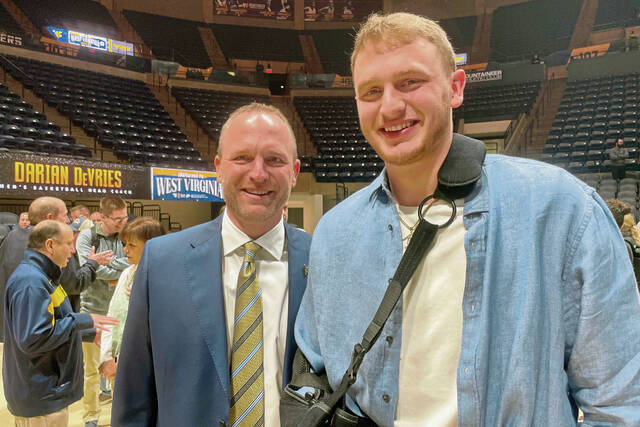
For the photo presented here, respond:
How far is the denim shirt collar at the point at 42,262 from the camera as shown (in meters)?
Answer: 2.66

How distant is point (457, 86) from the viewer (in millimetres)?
1121

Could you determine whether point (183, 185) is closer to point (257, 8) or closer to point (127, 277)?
point (127, 277)

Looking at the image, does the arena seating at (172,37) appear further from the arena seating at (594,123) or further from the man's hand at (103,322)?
the man's hand at (103,322)

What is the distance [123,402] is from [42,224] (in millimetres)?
1776

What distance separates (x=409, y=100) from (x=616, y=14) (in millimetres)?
21139

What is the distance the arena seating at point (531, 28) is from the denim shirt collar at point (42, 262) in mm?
19510

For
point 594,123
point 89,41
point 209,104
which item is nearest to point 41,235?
point 594,123

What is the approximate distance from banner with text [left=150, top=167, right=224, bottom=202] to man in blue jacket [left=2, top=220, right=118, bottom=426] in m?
7.23

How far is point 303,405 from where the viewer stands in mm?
1116

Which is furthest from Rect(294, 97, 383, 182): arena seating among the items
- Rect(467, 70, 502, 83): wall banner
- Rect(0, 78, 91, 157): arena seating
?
Rect(0, 78, 91, 157): arena seating

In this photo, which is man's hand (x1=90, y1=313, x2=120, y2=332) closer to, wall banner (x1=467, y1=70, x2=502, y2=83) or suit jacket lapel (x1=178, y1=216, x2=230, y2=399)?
suit jacket lapel (x1=178, y1=216, x2=230, y2=399)

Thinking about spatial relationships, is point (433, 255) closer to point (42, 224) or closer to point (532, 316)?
point (532, 316)

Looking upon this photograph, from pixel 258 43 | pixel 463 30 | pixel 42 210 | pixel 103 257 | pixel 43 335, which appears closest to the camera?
pixel 43 335

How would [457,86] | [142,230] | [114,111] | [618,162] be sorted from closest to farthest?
[457,86], [142,230], [618,162], [114,111]
